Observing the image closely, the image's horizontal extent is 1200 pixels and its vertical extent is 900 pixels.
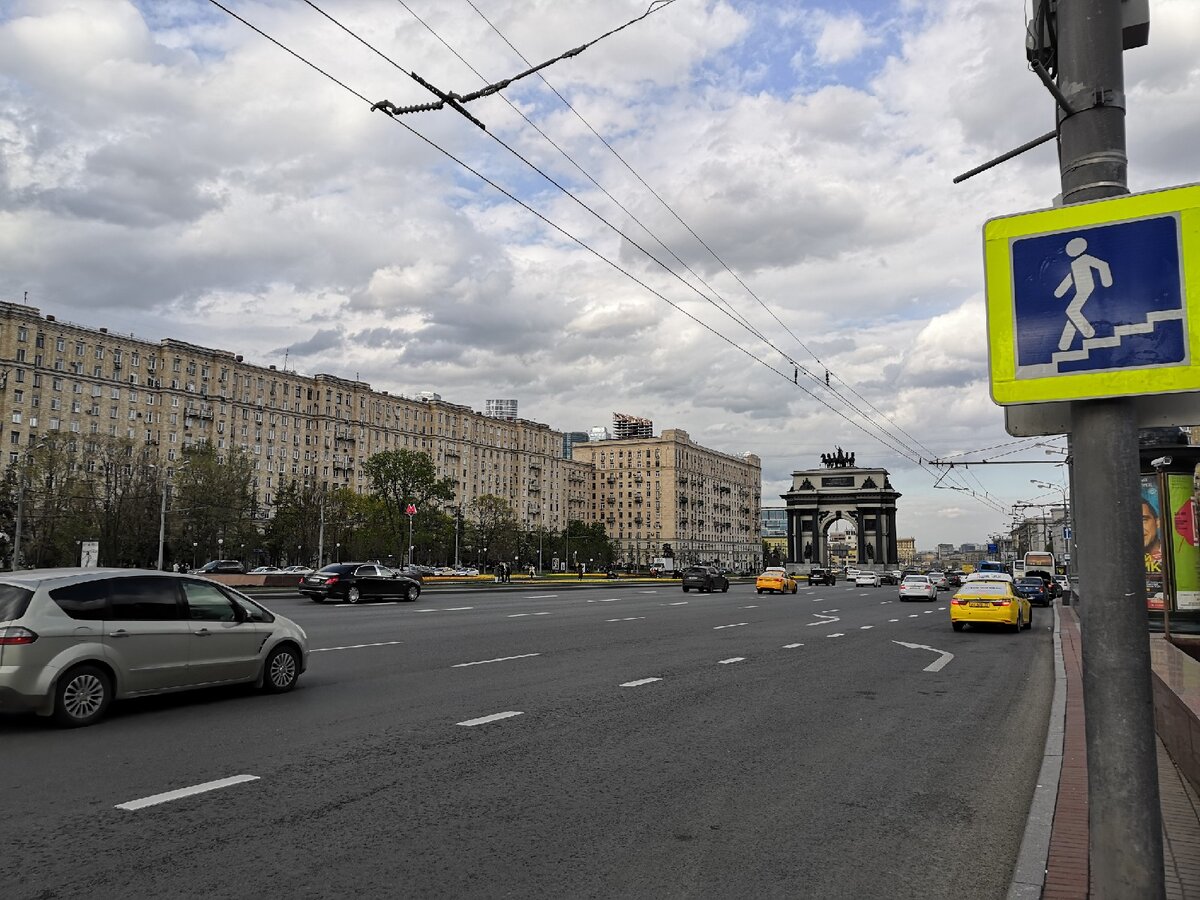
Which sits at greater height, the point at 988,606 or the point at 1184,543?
the point at 1184,543

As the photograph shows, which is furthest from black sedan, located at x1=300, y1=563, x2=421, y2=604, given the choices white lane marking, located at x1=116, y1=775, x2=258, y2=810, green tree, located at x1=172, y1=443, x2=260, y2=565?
green tree, located at x1=172, y1=443, x2=260, y2=565

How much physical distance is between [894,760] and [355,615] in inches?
776

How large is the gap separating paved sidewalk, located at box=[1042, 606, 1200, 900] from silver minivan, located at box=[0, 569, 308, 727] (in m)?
8.19

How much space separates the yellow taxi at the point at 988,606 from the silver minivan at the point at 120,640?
18283mm

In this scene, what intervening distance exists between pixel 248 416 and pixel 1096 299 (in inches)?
5226

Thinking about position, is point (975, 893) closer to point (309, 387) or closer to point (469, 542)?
point (469, 542)

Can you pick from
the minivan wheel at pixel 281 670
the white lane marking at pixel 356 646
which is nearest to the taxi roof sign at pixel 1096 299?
the minivan wheel at pixel 281 670

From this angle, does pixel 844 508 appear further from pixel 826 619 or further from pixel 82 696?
pixel 82 696

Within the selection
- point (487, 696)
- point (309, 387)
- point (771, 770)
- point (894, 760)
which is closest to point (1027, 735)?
point (894, 760)

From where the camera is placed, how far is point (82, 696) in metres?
8.48

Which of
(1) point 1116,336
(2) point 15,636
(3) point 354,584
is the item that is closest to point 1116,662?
(1) point 1116,336

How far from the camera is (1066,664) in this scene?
15023 millimetres

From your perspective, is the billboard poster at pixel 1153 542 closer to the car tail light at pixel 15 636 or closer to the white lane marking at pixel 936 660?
the white lane marking at pixel 936 660

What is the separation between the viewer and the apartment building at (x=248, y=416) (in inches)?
4075
